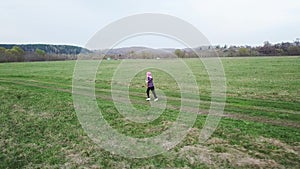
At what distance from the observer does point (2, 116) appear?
16328mm

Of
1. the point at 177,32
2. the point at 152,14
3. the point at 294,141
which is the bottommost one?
the point at 294,141

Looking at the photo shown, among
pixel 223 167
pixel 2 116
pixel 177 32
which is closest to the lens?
pixel 223 167

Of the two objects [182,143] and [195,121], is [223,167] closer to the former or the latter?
[182,143]

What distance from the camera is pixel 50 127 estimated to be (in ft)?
46.8

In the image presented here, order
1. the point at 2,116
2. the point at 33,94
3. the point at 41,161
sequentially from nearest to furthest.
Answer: the point at 41,161
the point at 2,116
the point at 33,94

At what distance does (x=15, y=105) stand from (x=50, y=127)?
6522mm

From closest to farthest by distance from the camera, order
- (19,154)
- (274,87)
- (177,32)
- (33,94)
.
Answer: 1. (19,154)
2. (177,32)
3. (33,94)
4. (274,87)

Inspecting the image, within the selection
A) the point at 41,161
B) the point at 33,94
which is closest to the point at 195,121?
the point at 41,161

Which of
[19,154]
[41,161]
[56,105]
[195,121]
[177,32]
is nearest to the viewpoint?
[41,161]

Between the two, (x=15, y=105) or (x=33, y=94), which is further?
(x=33, y=94)

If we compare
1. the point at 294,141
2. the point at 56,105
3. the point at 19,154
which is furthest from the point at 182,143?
the point at 56,105

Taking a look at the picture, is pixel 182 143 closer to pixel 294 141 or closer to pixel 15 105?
pixel 294 141

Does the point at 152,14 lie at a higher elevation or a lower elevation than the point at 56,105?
higher

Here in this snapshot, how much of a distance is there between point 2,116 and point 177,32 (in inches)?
484
